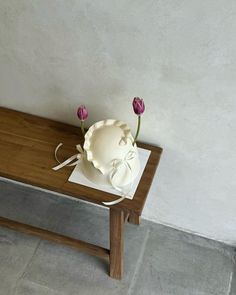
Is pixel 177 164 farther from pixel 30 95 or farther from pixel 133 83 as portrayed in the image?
pixel 30 95

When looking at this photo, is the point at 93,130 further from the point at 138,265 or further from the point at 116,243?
the point at 138,265

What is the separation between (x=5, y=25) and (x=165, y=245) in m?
0.95

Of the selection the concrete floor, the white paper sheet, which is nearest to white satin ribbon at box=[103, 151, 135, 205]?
the white paper sheet

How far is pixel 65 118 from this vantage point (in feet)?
4.44

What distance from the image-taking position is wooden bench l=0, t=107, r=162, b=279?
3.74ft

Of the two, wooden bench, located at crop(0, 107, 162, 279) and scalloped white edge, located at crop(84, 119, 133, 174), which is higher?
scalloped white edge, located at crop(84, 119, 133, 174)

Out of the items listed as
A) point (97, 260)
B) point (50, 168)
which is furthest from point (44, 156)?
point (97, 260)

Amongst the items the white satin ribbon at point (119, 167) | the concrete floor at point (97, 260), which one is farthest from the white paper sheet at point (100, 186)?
the concrete floor at point (97, 260)

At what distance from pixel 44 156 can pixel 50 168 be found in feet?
0.18

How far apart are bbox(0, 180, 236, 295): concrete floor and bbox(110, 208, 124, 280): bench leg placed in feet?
0.19

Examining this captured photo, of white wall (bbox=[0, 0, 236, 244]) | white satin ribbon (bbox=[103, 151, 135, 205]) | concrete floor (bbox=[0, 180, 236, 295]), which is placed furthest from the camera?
concrete floor (bbox=[0, 180, 236, 295])

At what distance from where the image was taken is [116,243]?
1286 millimetres

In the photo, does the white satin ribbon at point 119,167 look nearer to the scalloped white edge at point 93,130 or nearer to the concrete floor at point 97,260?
the scalloped white edge at point 93,130

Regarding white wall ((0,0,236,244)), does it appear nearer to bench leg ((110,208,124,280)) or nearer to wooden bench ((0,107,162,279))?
wooden bench ((0,107,162,279))
